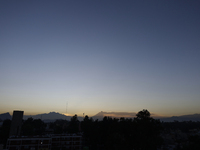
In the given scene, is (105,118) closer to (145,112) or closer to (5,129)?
(145,112)

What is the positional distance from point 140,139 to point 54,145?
42.1 metres

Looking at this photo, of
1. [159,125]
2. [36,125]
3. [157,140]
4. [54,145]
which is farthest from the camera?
[36,125]

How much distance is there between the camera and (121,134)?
46.6 m

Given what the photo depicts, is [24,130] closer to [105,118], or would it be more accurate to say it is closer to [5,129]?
[5,129]

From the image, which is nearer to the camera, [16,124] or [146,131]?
[146,131]

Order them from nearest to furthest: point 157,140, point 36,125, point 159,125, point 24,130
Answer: point 157,140 < point 159,125 < point 24,130 < point 36,125

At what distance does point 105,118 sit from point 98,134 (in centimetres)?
1069

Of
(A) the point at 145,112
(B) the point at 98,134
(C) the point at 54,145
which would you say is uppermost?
(A) the point at 145,112

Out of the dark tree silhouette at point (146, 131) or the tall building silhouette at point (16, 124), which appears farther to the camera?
the tall building silhouette at point (16, 124)

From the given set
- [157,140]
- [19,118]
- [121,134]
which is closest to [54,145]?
[19,118]

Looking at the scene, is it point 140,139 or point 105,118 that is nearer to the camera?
point 140,139

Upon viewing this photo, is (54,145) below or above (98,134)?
below

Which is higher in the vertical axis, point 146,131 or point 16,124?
point 16,124

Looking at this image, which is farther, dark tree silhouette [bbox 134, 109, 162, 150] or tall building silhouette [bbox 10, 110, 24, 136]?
tall building silhouette [bbox 10, 110, 24, 136]
